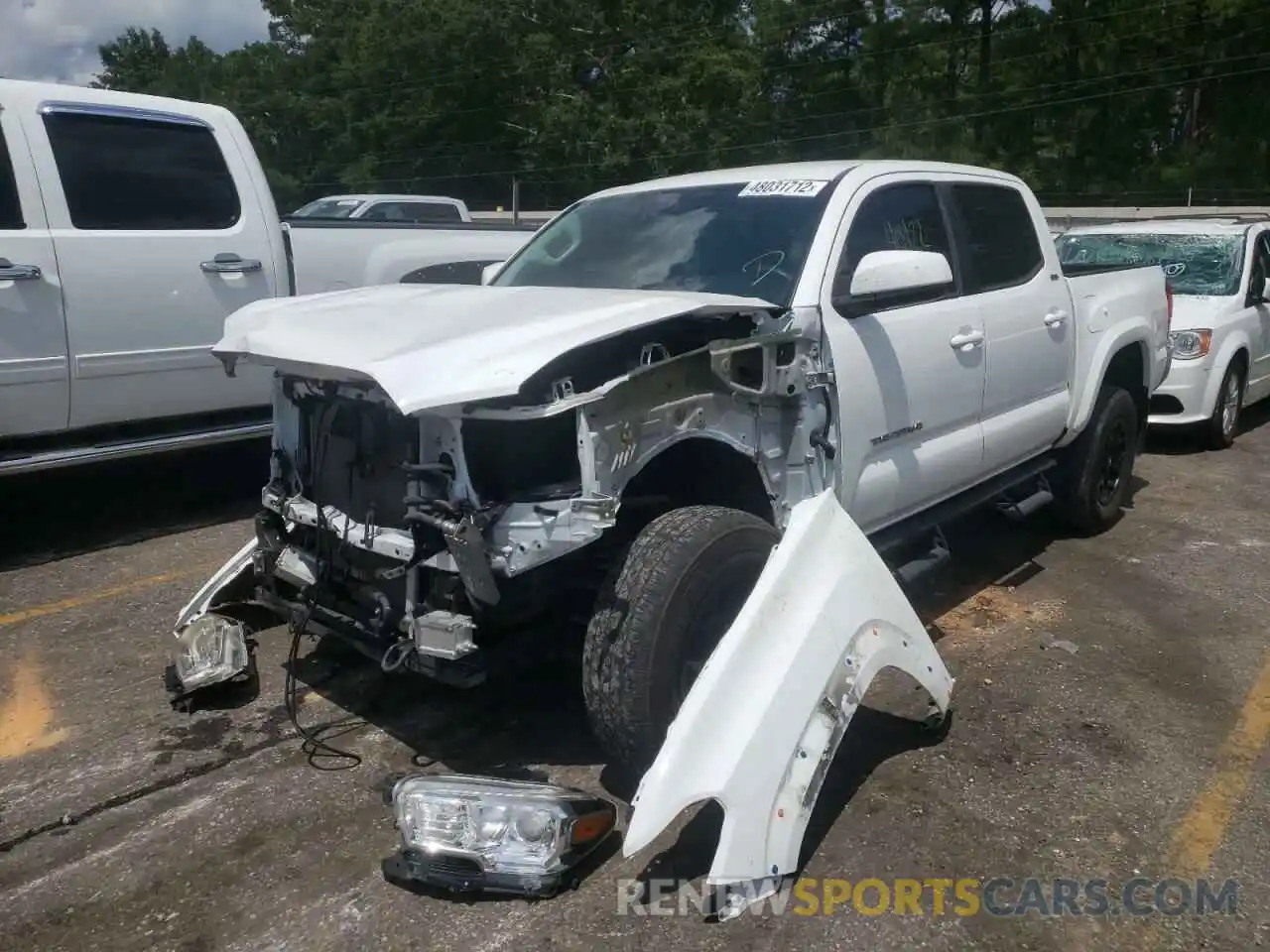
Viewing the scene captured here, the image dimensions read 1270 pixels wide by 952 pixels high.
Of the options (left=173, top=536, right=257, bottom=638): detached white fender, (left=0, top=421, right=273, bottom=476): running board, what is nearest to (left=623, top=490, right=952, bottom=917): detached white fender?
(left=173, top=536, right=257, bottom=638): detached white fender

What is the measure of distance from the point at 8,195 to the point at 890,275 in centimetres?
416

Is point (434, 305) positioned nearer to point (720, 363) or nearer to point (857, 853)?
point (720, 363)

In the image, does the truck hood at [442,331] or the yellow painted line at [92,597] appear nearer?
the truck hood at [442,331]

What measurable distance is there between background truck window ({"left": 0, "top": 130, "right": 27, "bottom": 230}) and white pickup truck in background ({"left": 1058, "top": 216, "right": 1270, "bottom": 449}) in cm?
717

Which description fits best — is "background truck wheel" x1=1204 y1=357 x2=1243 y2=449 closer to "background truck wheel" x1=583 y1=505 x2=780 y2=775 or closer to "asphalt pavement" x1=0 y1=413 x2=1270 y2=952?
"asphalt pavement" x1=0 y1=413 x2=1270 y2=952

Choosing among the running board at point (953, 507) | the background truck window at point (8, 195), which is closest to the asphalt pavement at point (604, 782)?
the running board at point (953, 507)

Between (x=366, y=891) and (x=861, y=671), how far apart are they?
1.52m

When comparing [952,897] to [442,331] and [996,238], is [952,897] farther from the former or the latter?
[996,238]

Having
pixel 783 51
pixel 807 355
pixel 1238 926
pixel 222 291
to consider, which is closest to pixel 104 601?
pixel 222 291

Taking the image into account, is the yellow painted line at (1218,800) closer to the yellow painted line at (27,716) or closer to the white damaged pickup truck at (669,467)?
the white damaged pickup truck at (669,467)

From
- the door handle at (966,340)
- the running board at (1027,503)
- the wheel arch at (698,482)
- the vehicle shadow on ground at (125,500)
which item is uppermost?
the door handle at (966,340)

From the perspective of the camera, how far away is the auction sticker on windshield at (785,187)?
433cm

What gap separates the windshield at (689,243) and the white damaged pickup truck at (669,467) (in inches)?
0.6

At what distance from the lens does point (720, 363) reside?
138 inches
